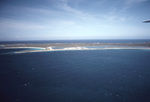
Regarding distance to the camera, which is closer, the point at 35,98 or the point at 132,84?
the point at 35,98

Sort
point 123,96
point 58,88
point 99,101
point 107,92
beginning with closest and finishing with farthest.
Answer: point 99,101, point 123,96, point 107,92, point 58,88

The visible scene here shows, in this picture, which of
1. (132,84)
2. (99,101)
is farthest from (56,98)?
(132,84)

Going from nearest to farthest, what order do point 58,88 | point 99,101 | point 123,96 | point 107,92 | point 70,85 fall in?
point 99,101 → point 123,96 → point 107,92 → point 58,88 → point 70,85

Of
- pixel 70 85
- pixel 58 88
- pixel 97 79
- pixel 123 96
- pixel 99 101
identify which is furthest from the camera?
pixel 97 79

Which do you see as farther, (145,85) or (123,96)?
(145,85)

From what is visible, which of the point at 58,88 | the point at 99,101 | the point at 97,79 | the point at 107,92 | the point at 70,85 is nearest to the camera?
the point at 99,101

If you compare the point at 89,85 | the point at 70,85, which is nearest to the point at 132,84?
the point at 89,85

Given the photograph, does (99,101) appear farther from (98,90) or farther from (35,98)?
(35,98)

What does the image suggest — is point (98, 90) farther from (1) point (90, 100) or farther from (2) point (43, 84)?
(2) point (43, 84)
